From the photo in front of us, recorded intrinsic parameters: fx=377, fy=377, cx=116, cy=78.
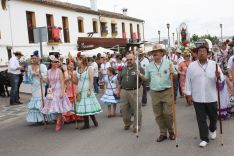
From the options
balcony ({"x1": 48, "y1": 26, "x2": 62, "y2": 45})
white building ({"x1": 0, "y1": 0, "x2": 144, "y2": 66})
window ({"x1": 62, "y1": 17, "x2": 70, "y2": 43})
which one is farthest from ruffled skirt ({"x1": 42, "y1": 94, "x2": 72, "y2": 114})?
window ({"x1": 62, "y1": 17, "x2": 70, "y2": 43})

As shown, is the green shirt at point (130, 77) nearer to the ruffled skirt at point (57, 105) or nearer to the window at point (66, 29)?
the ruffled skirt at point (57, 105)

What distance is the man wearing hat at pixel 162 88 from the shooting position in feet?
23.0

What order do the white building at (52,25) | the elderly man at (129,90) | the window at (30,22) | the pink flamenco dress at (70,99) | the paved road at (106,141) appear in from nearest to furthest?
1. the paved road at (106,141)
2. the elderly man at (129,90)
3. the pink flamenco dress at (70,99)
4. the white building at (52,25)
5. the window at (30,22)

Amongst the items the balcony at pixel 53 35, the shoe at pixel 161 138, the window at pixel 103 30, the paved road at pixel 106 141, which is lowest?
the paved road at pixel 106 141

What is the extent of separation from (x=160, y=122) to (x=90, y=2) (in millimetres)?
31005

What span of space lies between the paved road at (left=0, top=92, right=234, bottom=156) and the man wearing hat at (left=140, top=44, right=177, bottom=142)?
0.35 meters

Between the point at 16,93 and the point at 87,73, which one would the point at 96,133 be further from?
the point at 16,93

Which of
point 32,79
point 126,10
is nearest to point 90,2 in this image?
point 126,10

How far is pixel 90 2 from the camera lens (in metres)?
36.9

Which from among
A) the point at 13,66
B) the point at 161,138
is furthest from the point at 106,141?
the point at 13,66

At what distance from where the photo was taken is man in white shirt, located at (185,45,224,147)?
6.50 metres

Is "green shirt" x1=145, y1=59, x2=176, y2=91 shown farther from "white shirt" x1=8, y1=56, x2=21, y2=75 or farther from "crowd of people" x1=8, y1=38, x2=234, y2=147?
"white shirt" x1=8, y1=56, x2=21, y2=75

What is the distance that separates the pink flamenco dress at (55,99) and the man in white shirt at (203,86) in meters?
3.48

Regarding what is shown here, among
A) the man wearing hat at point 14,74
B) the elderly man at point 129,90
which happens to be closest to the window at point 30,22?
the man wearing hat at point 14,74
